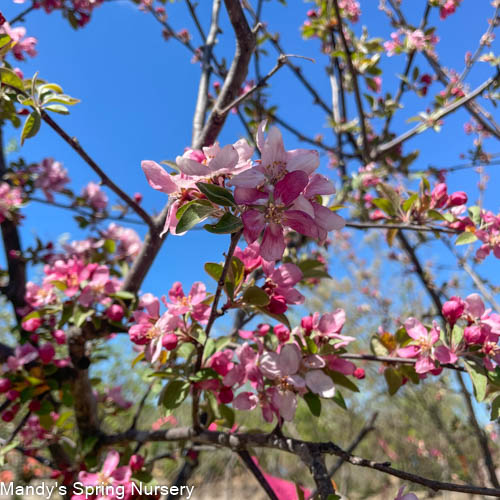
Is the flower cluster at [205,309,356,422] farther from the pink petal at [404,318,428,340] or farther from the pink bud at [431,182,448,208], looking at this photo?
the pink bud at [431,182,448,208]

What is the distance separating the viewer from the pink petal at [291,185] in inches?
25.5

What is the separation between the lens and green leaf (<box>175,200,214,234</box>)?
0.66 meters

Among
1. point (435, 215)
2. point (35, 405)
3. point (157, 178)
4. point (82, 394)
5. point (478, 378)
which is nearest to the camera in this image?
point (157, 178)

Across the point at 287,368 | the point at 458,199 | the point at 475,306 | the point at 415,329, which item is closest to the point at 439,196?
the point at 458,199

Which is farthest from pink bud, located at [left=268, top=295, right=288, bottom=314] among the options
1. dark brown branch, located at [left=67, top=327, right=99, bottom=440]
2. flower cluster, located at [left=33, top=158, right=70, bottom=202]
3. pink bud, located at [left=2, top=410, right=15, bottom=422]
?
flower cluster, located at [left=33, top=158, right=70, bottom=202]

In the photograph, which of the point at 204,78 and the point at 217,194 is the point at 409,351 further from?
the point at 204,78

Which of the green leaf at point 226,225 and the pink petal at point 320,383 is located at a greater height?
the green leaf at point 226,225

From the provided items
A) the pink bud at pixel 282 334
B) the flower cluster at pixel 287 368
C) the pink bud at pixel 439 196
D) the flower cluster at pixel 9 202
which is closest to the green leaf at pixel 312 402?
the flower cluster at pixel 287 368

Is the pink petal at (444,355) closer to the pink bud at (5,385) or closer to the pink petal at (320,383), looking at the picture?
the pink petal at (320,383)

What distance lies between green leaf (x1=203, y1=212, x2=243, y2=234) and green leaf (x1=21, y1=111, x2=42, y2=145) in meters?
0.74

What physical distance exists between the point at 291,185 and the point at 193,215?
184 mm

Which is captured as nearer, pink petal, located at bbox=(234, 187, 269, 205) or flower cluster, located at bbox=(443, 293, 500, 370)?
pink petal, located at bbox=(234, 187, 269, 205)

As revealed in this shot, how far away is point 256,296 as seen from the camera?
887 millimetres

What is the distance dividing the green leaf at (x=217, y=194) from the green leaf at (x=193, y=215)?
40 millimetres
